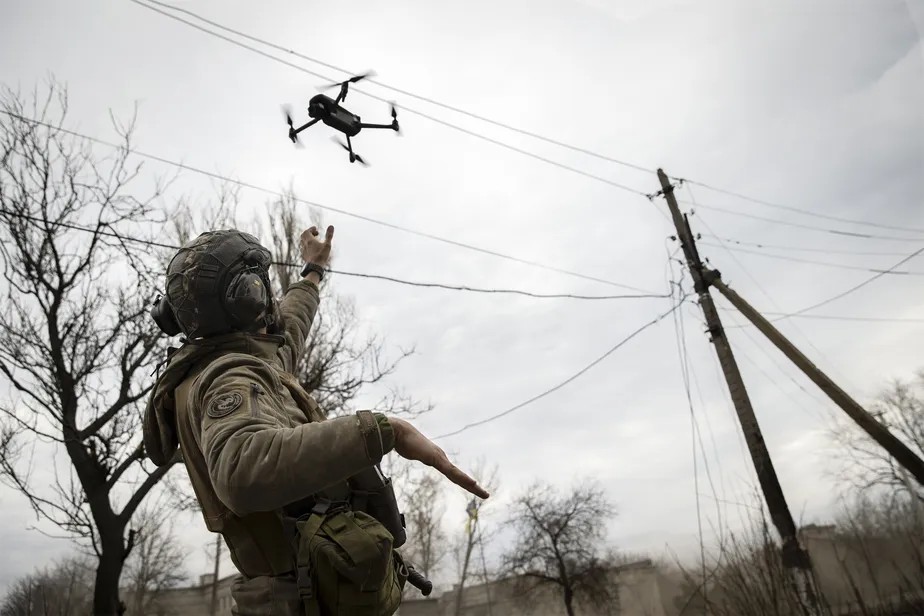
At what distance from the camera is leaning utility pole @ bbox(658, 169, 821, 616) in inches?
324

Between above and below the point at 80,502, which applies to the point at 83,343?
above

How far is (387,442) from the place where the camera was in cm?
130

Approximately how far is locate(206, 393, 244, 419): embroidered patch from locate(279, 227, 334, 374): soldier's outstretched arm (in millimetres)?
735

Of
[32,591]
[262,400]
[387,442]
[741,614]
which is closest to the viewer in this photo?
[387,442]

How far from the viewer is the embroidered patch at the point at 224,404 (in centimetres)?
134

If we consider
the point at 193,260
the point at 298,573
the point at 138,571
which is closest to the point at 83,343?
the point at 193,260

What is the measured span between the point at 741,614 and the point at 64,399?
28.2 ft

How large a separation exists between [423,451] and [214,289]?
0.89 m

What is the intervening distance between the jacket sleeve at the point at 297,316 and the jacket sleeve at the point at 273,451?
88 centimetres

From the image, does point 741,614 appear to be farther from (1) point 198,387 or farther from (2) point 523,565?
(2) point 523,565

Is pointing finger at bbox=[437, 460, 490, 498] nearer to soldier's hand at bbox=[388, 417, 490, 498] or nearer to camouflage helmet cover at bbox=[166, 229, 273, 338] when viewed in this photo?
soldier's hand at bbox=[388, 417, 490, 498]

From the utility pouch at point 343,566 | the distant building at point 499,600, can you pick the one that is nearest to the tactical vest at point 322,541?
the utility pouch at point 343,566

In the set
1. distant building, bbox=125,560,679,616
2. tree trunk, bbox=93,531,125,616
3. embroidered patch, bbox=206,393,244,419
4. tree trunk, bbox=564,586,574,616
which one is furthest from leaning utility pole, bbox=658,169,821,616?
distant building, bbox=125,560,679,616

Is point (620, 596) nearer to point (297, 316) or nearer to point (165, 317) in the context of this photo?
point (297, 316)
